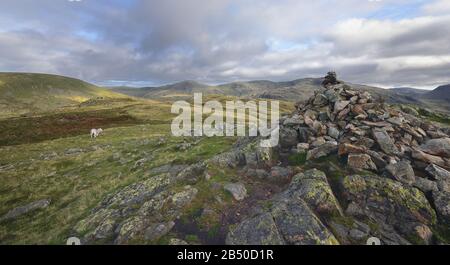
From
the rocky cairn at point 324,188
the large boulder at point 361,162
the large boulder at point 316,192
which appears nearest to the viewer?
the rocky cairn at point 324,188

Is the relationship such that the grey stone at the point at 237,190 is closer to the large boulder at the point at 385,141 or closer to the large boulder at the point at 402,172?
the large boulder at the point at 402,172

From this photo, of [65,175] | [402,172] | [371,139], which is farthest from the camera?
[65,175]

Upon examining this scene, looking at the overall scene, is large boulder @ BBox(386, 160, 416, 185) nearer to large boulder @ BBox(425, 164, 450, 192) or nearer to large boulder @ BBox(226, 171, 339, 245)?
large boulder @ BBox(425, 164, 450, 192)

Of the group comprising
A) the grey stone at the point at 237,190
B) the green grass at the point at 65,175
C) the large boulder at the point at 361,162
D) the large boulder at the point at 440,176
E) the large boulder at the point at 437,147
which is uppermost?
the large boulder at the point at 437,147

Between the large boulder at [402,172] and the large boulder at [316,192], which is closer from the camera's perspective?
the large boulder at [316,192]

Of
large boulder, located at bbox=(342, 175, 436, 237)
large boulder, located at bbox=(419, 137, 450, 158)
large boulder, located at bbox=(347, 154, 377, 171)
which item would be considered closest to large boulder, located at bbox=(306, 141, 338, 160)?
large boulder, located at bbox=(347, 154, 377, 171)

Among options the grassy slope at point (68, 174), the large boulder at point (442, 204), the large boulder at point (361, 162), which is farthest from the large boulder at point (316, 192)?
the grassy slope at point (68, 174)

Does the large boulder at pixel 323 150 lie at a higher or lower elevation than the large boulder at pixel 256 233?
higher

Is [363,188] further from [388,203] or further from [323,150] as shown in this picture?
[323,150]

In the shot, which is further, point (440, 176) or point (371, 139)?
point (371, 139)

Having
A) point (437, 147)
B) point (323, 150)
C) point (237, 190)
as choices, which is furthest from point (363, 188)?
point (437, 147)

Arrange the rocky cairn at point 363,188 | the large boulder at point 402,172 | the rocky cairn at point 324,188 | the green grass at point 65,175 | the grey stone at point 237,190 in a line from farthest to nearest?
the green grass at point 65,175, the grey stone at point 237,190, the large boulder at point 402,172, the rocky cairn at point 324,188, the rocky cairn at point 363,188

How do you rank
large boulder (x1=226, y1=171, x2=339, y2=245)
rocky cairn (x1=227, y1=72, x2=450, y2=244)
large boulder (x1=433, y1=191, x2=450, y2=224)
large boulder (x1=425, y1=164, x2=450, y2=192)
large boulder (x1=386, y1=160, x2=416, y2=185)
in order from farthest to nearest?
large boulder (x1=386, y1=160, x2=416, y2=185)
large boulder (x1=425, y1=164, x2=450, y2=192)
large boulder (x1=433, y1=191, x2=450, y2=224)
rocky cairn (x1=227, y1=72, x2=450, y2=244)
large boulder (x1=226, y1=171, x2=339, y2=245)

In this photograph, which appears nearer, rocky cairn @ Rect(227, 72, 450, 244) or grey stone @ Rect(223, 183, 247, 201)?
rocky cairn @ Rect(227, 72, 450, 244)
